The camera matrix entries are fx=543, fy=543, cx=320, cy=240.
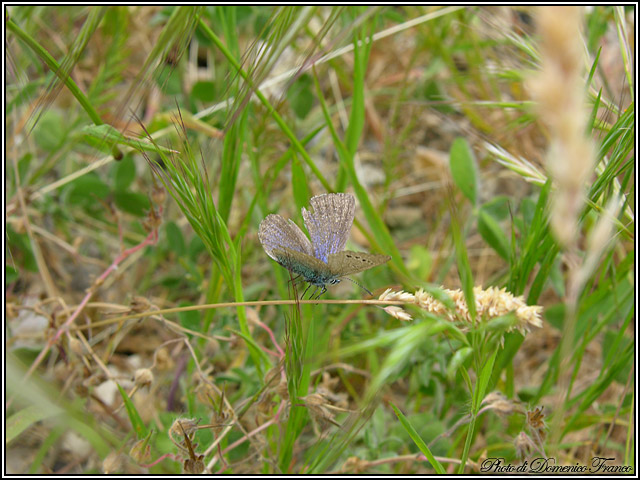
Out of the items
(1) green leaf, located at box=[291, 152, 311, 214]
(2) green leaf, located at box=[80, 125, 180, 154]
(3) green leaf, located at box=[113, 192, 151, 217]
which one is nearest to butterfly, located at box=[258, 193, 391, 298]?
(1) green leaf, located at box=[291, 152, 311, 214]

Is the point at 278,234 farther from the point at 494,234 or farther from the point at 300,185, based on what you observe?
the point at 494,234

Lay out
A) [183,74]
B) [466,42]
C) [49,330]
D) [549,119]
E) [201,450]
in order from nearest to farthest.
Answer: [549,119] < [201,450] < [49,330] < [183,74] < [466,42]

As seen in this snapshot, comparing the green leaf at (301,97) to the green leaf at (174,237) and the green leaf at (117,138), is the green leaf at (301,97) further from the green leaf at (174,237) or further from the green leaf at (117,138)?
the green leaf at (117,138)

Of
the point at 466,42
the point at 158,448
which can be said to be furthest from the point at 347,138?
the point at 466,42

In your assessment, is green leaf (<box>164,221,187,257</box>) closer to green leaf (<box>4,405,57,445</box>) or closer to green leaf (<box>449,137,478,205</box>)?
green leaf (<box>4,405,57,445</box>)

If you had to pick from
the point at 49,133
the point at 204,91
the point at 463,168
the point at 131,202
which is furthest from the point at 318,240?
the point at 49,133

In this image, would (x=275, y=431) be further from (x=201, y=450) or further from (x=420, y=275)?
(x=420, y=275)
